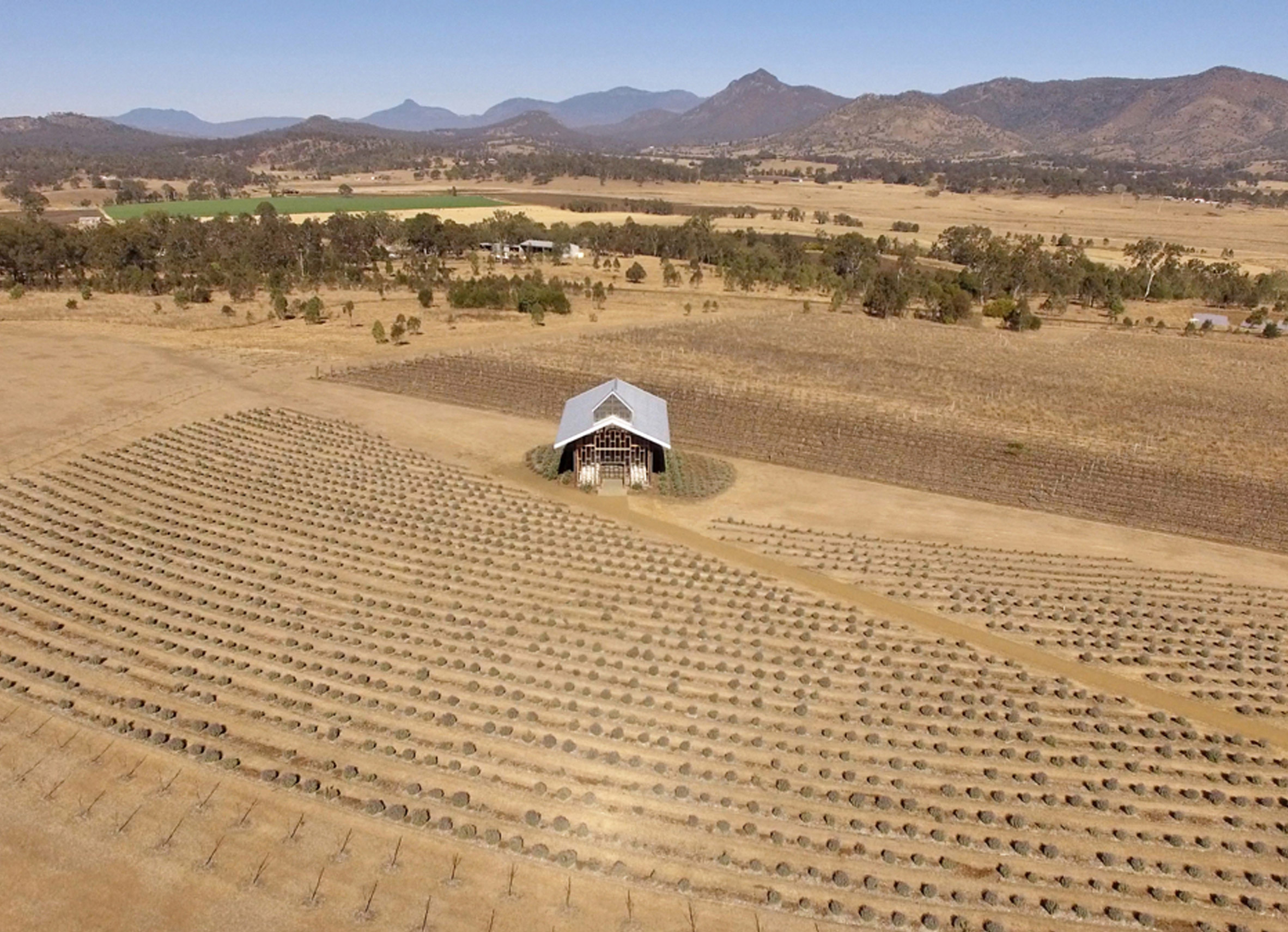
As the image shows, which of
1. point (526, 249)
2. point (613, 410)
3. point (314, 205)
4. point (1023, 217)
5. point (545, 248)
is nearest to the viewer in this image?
point (613, 410)

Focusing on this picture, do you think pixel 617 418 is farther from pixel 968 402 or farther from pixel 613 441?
pixel 968 402

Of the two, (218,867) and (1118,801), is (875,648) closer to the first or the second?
(1118,801)

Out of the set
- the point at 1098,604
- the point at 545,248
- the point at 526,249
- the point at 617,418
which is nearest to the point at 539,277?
the point at 526,249

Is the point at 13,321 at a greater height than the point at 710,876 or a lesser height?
greater

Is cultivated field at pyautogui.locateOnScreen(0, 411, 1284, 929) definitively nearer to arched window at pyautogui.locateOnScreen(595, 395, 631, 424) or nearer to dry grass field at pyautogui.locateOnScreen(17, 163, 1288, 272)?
arched window at pyautogui.locateOnScreen(595, 395, 631, 424)

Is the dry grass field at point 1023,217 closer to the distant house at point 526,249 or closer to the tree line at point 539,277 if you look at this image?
the tree line at point 539,277

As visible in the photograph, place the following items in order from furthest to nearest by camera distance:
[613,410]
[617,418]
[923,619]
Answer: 1. [613,410]
2. [617,418]
3. [923,619]

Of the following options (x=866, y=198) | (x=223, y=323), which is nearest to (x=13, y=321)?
(x=223, y=323)
